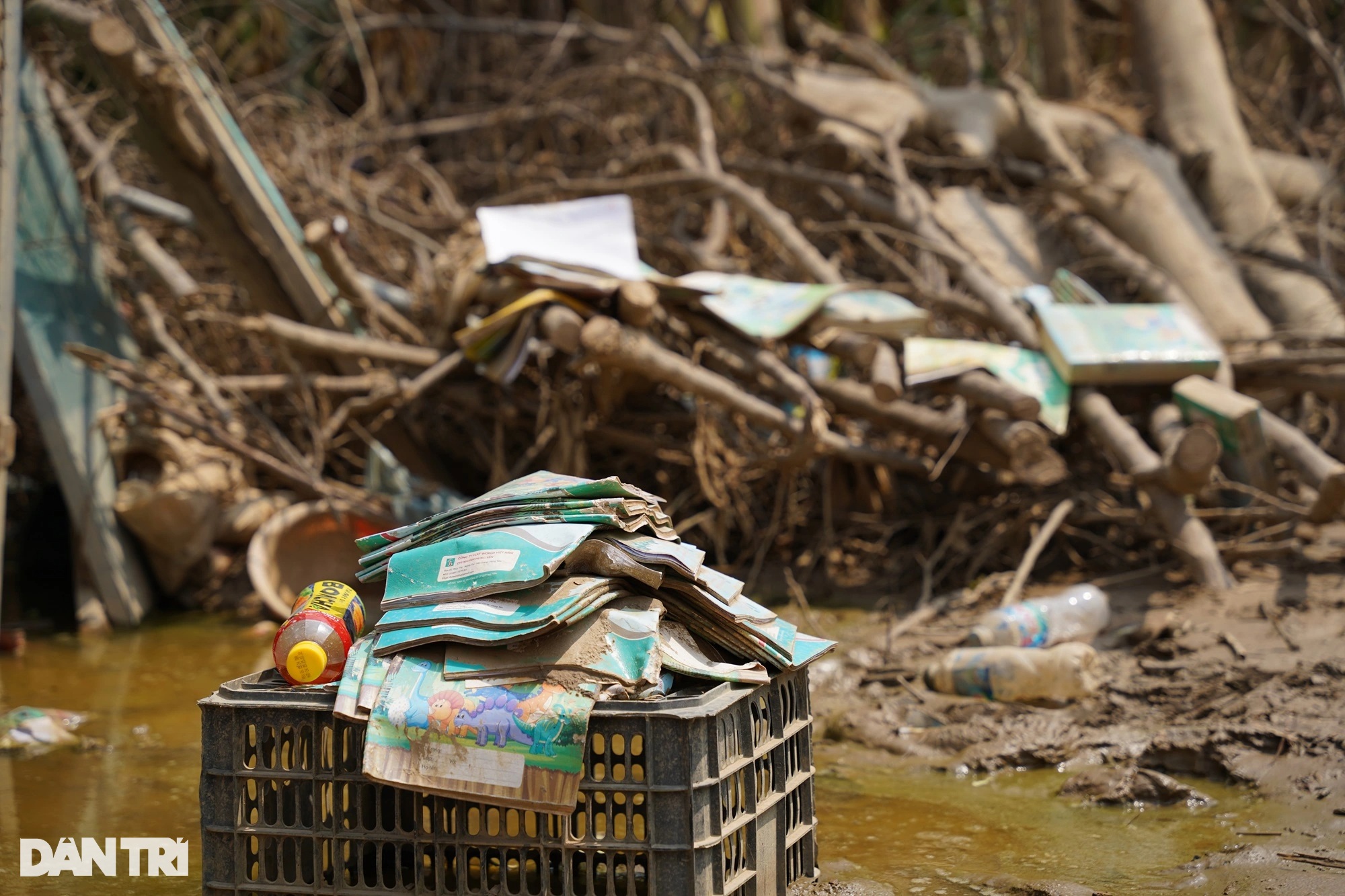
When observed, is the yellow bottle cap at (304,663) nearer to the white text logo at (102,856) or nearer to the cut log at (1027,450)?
the white text logo at (102,856)

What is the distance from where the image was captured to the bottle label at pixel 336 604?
8.03 ft

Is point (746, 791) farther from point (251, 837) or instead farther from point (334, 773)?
point (251, 837)

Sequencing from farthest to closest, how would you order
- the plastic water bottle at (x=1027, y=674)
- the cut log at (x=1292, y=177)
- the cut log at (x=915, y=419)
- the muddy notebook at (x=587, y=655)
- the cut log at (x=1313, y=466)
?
the cut log at (x=1292, y=177) < the cut log at (x=915, y=419) < the cut log at (x=1313, y=466) < the plastic water bottle at (x=1027, y=674) < the muddy notebook at (x=587, y=655)

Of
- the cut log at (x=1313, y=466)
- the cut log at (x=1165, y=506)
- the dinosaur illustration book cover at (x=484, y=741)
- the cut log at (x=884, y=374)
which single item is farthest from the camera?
the cut log at (x=884, y=374)

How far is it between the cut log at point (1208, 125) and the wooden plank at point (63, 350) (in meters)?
6.20

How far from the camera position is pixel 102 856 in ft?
9.47

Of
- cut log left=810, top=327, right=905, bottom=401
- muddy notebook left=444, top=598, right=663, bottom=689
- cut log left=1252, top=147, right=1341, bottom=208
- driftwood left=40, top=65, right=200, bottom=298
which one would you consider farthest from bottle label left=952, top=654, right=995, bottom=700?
cut log left=1252, top=147, right=1341, bottom=208

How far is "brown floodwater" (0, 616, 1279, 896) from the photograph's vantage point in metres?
2.70

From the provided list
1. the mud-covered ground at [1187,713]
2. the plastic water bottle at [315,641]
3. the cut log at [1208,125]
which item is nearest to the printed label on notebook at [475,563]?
the plastic water bottle at [315,641]

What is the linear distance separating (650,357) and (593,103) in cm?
326

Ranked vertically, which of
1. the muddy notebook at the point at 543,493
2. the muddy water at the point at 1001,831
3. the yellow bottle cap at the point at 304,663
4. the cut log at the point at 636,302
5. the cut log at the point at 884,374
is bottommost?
the muddy water at the point at 1001,831

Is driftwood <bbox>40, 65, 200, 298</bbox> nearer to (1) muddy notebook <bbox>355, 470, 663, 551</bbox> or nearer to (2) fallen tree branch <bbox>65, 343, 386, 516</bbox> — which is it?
(2) fallen tree branch <bbox>65, 343, 386, 516</bbox>

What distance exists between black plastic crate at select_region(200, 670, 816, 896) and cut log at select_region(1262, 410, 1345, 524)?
3145mm

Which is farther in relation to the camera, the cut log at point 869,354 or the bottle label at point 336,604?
the cut log at point 869,354
